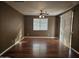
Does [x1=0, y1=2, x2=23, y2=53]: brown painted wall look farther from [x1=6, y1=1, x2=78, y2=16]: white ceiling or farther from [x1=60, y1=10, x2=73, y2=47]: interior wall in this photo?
[x1=60, y1=10, x2=73, y2=47]: interior wall

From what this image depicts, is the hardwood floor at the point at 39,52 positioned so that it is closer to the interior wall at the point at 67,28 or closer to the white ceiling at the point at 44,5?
the interior wall at the point at 67,28

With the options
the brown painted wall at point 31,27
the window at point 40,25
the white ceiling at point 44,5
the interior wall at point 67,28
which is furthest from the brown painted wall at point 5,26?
the window at point 40,25

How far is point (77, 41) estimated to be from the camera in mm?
4332

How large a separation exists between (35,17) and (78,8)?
548 centimetres

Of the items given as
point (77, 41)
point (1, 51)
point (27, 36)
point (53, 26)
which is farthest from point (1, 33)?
point (53, 26)

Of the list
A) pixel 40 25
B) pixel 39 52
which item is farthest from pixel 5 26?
pixel 40 25

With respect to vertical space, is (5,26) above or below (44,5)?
below

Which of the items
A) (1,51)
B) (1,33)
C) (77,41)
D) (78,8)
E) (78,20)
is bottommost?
(1,51)

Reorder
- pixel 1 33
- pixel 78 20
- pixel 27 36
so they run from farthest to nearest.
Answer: pixel 27 36, pixel 78 20, pixel 1 33

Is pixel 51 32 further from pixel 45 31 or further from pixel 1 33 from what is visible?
pixel 1 33

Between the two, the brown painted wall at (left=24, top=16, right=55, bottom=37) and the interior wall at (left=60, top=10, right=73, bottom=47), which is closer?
the interior wall at (left=60, top=10, right=73, bottom=47)

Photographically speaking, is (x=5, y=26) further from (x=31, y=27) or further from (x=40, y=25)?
(x=40, y=25)

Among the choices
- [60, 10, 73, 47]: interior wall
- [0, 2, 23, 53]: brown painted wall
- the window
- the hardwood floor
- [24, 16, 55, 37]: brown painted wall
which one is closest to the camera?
the hardwood floor

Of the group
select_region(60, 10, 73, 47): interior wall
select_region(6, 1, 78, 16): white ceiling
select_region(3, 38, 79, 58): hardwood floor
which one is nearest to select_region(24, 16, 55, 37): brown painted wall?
select_region(60, 10, 73, 47): interior wall
